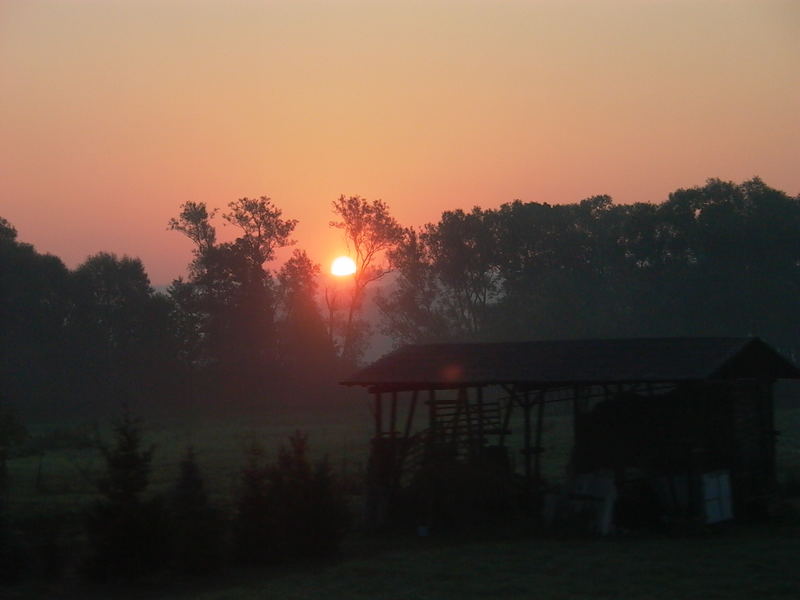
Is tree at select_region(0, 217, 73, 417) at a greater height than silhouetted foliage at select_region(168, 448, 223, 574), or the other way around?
tree at select_region(0, 217, 73, 417)

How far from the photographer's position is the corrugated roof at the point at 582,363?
20484 millimetres

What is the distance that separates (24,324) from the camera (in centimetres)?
7131

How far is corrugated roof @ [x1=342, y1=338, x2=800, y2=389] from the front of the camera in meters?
20.5

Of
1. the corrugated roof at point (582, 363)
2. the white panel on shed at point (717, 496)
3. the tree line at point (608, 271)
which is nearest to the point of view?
the corrugated roof at point (582, 363)

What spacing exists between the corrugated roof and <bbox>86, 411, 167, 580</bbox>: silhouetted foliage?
7.08 metres

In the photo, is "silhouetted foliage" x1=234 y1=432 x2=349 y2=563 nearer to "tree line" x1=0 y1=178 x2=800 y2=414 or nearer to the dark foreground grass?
the dark foreground grass

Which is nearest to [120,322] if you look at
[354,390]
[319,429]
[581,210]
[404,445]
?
[354,390]

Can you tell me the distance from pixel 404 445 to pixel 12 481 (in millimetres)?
13896

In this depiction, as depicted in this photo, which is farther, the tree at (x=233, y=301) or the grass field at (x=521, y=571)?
the tree at (x=233, y=301)

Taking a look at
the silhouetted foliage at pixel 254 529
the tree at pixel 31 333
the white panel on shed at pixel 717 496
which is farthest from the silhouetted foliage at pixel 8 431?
the tree at pixel 31 333

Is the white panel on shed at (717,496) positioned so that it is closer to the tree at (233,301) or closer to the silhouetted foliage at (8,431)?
the silhouetted foliage at (8,431)

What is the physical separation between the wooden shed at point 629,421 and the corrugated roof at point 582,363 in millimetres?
25

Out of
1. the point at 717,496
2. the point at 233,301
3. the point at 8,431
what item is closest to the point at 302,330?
the point at 233,301

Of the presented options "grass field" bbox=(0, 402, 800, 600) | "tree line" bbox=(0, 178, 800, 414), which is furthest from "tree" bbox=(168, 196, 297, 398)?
"grass field" bbox=(0, 402, 800, 600)
